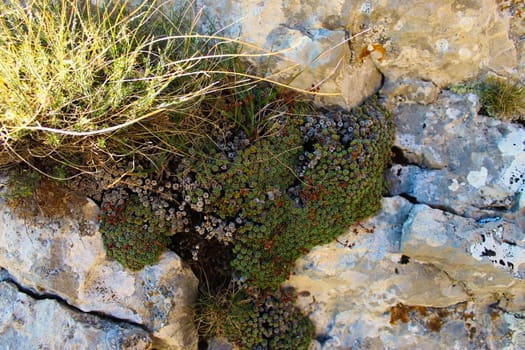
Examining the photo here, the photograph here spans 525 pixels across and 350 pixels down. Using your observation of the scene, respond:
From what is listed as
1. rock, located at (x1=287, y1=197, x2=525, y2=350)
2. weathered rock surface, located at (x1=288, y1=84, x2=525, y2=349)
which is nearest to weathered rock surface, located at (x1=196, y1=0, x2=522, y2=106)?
weathered rock surface, located at (x1=288, y1=84, x2=525, y2=349)

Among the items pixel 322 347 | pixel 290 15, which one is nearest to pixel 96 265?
pixel 322 347

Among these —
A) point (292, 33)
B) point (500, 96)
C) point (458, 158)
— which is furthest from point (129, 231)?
A: point (500, 96)

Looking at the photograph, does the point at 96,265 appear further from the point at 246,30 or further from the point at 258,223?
the point at 246,30

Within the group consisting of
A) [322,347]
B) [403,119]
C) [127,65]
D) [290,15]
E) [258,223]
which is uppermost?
[290,15]

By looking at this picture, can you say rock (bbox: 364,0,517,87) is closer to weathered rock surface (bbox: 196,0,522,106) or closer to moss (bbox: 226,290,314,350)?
weathered rock surface (bbox: 196,0,522,106)

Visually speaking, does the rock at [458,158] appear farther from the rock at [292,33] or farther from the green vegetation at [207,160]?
the rock at [292,33]

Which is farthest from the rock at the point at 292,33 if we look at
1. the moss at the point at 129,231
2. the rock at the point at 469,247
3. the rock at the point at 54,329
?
the rock at the point at 54,329

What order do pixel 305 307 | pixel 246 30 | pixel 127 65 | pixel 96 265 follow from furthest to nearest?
pixel 305 307
pixel 246 30
pixel 96 265
pixel 127 65

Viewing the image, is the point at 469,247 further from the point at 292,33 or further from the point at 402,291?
the point at 292,33
